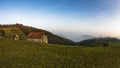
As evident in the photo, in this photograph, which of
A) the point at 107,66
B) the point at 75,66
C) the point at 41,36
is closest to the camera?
the point at 75,66

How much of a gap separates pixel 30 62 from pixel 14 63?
94.0 inches

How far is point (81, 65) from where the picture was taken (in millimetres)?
29109

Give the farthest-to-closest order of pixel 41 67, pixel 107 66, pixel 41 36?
pixel 41 36 → pixel 107 66 → pixel 41 67

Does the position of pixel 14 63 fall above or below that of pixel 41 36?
below

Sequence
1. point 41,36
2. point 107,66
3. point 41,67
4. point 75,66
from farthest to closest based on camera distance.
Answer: point 41,36
point 107,66
point 75,66
point 41,67

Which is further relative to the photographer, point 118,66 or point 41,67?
point 118,66

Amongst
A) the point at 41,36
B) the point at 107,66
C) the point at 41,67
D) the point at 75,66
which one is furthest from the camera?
the point at 41,36

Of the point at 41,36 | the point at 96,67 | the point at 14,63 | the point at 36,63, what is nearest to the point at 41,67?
the point at 36,63

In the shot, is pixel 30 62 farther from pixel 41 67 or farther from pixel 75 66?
pixel 75 66

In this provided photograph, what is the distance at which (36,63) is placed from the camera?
28.6 meters

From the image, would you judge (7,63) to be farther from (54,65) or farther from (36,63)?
(54,65)

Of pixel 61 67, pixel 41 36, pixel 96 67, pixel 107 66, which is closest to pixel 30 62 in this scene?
pixel 61 67

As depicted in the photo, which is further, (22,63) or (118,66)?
(118,66)

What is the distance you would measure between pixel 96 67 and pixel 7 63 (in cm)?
1281
